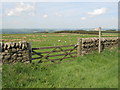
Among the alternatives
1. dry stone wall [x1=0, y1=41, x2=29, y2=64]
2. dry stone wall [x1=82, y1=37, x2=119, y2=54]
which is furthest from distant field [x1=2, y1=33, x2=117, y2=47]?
dry stone wall [x1=0, y1=41, x2=29, y2=64]

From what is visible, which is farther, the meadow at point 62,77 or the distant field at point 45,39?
the distant field at point 45,39

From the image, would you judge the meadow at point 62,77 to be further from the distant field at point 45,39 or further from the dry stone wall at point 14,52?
the distant field at point 45,39

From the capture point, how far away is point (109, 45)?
464 inches

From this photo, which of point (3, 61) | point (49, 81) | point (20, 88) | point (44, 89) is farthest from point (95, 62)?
point (3, 61)

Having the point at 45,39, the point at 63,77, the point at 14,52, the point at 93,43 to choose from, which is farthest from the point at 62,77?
the point at 45,39

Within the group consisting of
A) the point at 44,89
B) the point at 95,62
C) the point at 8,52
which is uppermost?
the point at 8,52

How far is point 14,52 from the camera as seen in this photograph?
8086 millimetres

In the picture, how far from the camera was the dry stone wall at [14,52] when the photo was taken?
309 inches

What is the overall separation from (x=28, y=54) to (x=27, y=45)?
0.55 metres

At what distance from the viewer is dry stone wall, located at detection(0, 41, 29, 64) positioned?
7.85m

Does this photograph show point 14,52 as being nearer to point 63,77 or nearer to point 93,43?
point 63,77

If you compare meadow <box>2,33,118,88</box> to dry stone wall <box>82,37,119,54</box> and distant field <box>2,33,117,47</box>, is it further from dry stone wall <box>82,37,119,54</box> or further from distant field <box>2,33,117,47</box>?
distant field <box>2,33,117,47</box>

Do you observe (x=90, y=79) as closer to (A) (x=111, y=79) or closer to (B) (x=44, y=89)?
(A) (x=111, y=79)

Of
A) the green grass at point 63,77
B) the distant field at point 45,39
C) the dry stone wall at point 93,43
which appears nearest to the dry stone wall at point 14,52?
the green grass at point 63,77
